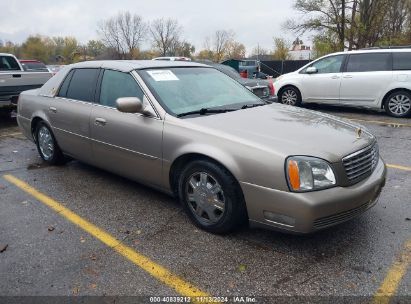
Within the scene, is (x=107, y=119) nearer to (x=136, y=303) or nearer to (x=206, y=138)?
(x=206, y=138)

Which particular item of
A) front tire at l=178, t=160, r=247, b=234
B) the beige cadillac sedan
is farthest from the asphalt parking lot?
the beige cadillac sedan

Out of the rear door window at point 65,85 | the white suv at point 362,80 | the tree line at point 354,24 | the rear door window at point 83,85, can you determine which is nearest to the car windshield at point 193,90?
the rear door window at point 83,85

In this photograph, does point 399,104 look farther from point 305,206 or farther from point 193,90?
point 305,206

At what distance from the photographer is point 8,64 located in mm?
10359

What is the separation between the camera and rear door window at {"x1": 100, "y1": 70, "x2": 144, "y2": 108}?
13.1 feet

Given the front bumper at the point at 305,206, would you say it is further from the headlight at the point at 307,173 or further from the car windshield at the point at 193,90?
the car windshield at the point at 193,90

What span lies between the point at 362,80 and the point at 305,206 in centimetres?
750

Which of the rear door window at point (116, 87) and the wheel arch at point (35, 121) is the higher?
the rear door window at point (116, 87)

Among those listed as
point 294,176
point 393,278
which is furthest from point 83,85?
point 393,278

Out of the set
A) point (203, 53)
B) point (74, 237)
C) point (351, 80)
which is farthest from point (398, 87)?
point (203, 53)

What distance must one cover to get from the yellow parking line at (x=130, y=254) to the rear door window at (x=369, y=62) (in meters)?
8.06

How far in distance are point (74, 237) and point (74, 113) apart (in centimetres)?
184

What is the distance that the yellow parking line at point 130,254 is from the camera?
8.75 feet

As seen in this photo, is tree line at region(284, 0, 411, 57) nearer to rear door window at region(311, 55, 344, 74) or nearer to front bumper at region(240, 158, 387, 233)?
rear door window at region(311, 55, 344, 74)
